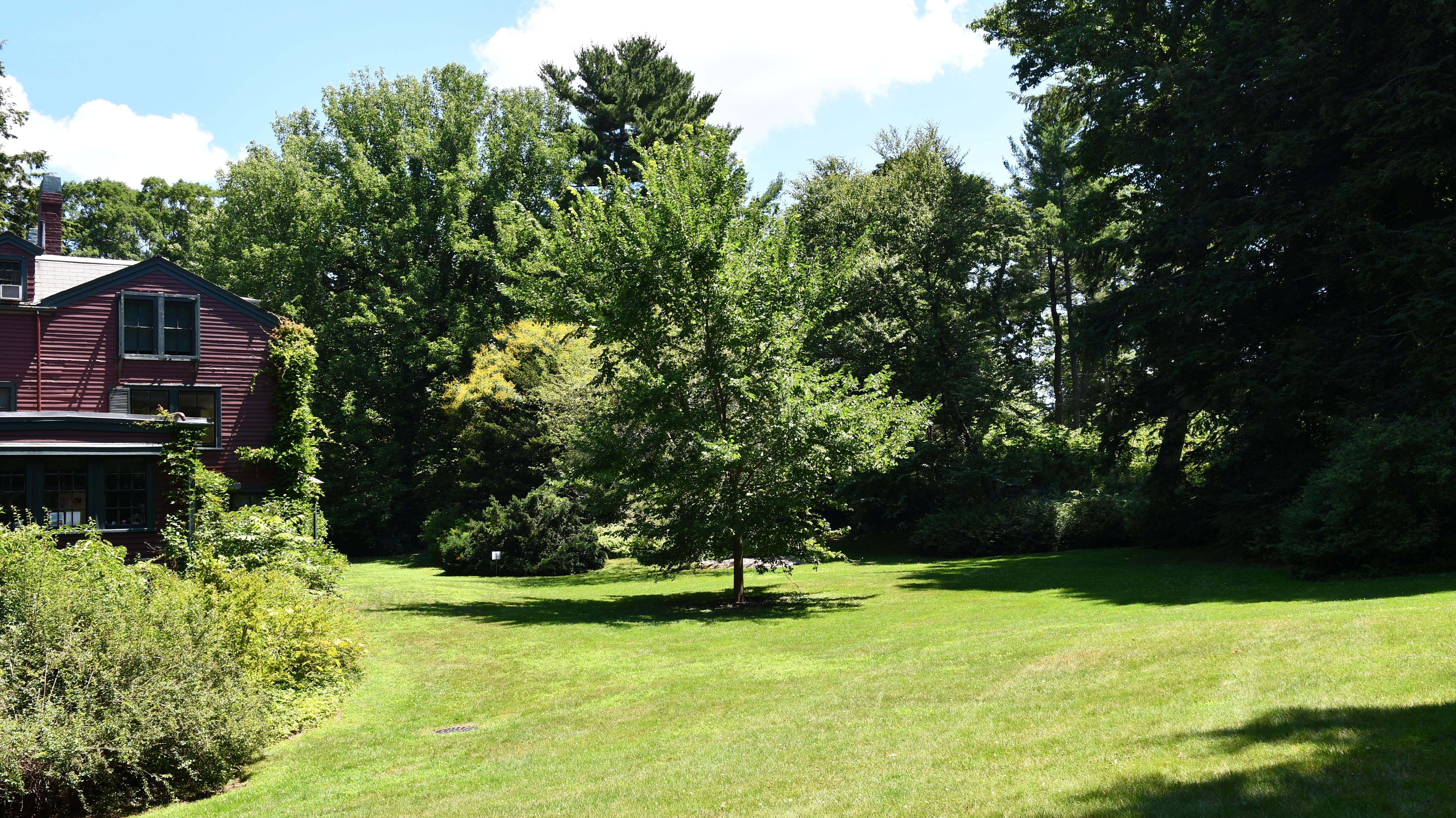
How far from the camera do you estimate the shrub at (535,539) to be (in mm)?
32000

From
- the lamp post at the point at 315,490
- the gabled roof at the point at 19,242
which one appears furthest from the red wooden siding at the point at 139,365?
the gabled roof at the point at 19,242

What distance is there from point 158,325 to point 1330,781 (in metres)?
30.7

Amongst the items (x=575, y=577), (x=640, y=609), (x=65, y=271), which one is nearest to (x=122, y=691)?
(x=640, y=609)

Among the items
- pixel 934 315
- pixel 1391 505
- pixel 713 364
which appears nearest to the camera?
pixel 1391 505

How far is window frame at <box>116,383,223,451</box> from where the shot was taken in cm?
2828

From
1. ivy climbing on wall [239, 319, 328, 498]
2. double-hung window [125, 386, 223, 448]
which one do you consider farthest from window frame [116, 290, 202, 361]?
ivy climbing on wall [239, 319, 328, 498]

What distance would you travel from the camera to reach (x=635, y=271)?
838 inches

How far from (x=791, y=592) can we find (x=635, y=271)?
9.01 m

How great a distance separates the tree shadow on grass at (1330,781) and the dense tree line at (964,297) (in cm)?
1298

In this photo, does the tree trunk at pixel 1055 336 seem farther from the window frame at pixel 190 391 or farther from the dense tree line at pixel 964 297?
the window frame at pixel 190 391

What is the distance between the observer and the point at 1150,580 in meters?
21.1

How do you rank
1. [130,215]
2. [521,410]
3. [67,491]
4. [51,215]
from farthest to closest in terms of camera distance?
[130,215] → [521,410] → [51,215] → [67,491]

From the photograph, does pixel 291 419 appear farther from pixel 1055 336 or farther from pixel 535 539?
pixel 1055 336

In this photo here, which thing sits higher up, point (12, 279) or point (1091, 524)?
point (12, 279)
